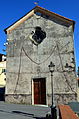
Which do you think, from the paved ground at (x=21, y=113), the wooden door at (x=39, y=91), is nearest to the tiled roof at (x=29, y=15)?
the wooden door at (x=39, y=91)

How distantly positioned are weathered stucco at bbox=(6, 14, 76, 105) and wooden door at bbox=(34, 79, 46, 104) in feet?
1.31

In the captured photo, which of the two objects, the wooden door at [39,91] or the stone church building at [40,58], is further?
the wooden door at [39,91]

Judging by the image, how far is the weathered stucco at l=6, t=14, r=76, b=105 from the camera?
1538cm

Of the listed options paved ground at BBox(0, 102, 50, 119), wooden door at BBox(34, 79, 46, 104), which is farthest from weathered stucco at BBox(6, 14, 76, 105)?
paved ground at BBox(0, 102, 50, 119)

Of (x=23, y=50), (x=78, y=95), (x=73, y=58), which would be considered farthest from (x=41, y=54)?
(x=78, y=95)

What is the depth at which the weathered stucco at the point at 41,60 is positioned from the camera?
15.4 m

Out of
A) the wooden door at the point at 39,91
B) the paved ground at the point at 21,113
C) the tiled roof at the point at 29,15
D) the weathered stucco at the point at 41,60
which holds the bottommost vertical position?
Answer: the paved ground at the point at 21,113

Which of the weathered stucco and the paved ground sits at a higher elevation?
the weathered stucco

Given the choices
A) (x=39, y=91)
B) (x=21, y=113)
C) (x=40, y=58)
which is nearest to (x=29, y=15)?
(x=40, y=58)

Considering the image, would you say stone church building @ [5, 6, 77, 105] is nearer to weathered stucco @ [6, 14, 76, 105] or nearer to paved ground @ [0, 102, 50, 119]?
weathered stucco @ [6, 14, 76, 105]

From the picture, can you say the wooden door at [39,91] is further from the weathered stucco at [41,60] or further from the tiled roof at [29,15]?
the tiled roof at [29,15]

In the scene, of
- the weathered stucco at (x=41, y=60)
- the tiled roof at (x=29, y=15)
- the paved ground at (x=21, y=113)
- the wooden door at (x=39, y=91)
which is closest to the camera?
the paved ground at (x=21, y=113)

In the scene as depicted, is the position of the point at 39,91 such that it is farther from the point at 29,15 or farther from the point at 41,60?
the point at 29,15

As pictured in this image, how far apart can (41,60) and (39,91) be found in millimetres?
2883
